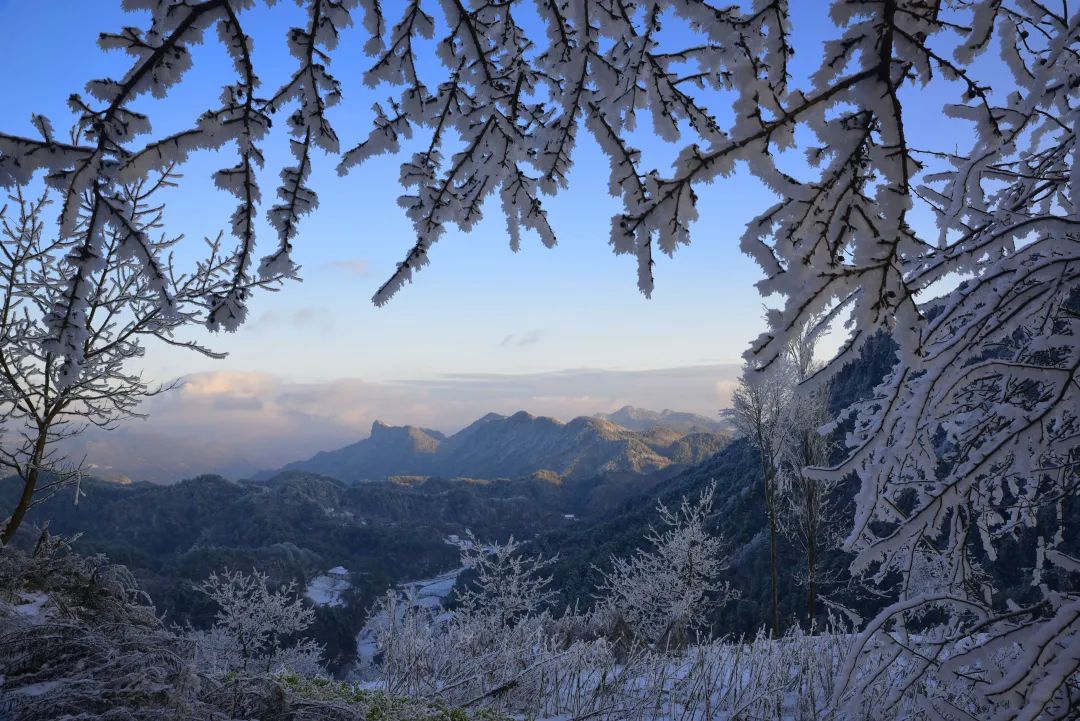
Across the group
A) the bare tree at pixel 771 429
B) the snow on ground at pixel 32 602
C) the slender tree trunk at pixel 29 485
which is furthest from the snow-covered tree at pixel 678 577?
the snow on ground at pixel 32 602

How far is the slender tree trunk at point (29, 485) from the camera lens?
574 centimetres

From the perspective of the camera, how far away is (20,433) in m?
6.32

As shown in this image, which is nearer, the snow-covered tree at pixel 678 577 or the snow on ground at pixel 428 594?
the snow-covered tree at pixel 678 577

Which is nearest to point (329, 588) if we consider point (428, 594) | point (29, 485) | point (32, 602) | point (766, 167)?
point (428, 594)

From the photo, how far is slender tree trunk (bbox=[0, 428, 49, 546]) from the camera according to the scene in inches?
226

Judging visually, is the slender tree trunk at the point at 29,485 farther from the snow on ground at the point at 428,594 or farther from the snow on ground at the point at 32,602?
the snow on ground at the point at 428,594

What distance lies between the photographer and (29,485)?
6004mm

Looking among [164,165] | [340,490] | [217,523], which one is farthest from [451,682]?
[340,490]

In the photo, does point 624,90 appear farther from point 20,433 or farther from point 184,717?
point 20,433

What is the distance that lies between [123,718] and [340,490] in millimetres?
133329

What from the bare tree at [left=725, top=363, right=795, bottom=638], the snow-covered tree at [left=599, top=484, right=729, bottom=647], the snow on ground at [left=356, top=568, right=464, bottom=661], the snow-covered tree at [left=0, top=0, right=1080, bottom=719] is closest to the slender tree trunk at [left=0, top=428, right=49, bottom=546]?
the snow-covered tree at [left=0, top=0, right=1080, bottom=719]

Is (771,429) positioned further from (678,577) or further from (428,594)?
(428,594)

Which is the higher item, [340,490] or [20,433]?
[20,433]

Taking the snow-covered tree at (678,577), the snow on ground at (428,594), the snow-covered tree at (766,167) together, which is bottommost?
the snow on ground at (428,594)
